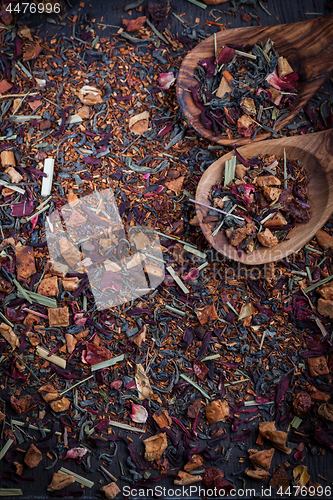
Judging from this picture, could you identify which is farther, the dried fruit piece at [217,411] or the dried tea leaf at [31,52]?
the dried tea leaf at [31,52]

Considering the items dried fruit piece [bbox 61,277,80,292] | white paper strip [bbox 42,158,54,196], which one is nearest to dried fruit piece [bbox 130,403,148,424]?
dried fruit piece [bbox 61,277,80,292]

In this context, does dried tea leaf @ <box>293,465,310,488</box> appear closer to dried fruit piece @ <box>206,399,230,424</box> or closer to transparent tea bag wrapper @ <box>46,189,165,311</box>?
dried fruit piece @ <box>206,399,230,424</box>

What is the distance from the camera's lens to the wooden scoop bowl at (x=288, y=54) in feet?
5.35

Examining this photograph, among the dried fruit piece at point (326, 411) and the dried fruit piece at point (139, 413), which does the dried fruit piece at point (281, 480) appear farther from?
the dried fruit piece at point (139, 413)

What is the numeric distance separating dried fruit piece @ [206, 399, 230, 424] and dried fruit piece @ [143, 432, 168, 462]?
8.6 inches

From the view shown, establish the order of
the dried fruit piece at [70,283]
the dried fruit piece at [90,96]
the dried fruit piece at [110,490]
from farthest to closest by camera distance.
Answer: the dried fruit piece at [90,96] < the dried fruit piece at [70,283] < the dried fruit piece at [110,490]

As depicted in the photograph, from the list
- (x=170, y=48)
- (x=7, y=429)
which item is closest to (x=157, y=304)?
(x=7, y=429)

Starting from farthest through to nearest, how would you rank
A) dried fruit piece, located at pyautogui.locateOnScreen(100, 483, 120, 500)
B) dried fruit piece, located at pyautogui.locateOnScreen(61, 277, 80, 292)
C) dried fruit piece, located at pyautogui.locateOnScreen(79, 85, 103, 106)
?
1. dried fruit piece, located at pyautogui.locateOnScreen(79, 85, 103, 106)
2. dried fruit piece, located at pyautogui.locateOnScreen(61, 277, 80, 292)
3. dried fruit piece, located at pyautogui.locateOnScreen(100, 483, 120, 500)

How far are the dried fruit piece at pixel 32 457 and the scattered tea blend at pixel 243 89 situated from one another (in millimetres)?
1643

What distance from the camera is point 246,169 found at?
1634mm

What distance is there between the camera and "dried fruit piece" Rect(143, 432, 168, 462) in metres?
1.54

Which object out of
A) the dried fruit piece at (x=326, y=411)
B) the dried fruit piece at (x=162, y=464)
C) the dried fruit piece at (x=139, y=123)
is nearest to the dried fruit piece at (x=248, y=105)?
the dried fruit piece at (x=139, y=123)

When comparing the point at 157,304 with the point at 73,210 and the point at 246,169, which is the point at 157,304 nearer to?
the point at 73,210

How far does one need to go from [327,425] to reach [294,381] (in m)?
0.24
